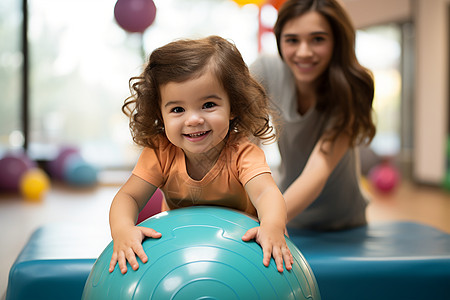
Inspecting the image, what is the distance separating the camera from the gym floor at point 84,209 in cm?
309

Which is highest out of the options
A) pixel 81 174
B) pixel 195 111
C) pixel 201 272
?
pixel 195 111

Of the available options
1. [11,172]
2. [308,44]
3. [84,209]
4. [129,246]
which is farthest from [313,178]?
[11,172]

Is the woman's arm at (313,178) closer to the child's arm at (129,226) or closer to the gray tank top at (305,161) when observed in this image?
the gray tank top at (305,161)

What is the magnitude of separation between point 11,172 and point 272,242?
4.03 m

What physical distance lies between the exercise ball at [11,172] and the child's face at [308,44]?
3470 mm

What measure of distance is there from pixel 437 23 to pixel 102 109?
3691 millimetres

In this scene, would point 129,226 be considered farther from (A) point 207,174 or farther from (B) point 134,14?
(B) point 134,14

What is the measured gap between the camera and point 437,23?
198 inches

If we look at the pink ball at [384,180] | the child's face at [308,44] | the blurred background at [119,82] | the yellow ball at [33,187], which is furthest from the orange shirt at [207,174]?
the pink ball at [384,180]

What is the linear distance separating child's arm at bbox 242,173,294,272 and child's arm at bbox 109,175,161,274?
228 mm

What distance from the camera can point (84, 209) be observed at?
Result: 3.85 metres

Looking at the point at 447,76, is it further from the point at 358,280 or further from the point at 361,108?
the point at 358,280

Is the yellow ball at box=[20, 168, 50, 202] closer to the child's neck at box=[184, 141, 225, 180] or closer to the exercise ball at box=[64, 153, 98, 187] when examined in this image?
the exercise ball at box=[64, 153, 98, 187]

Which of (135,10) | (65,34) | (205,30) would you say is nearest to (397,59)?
(205,30)
